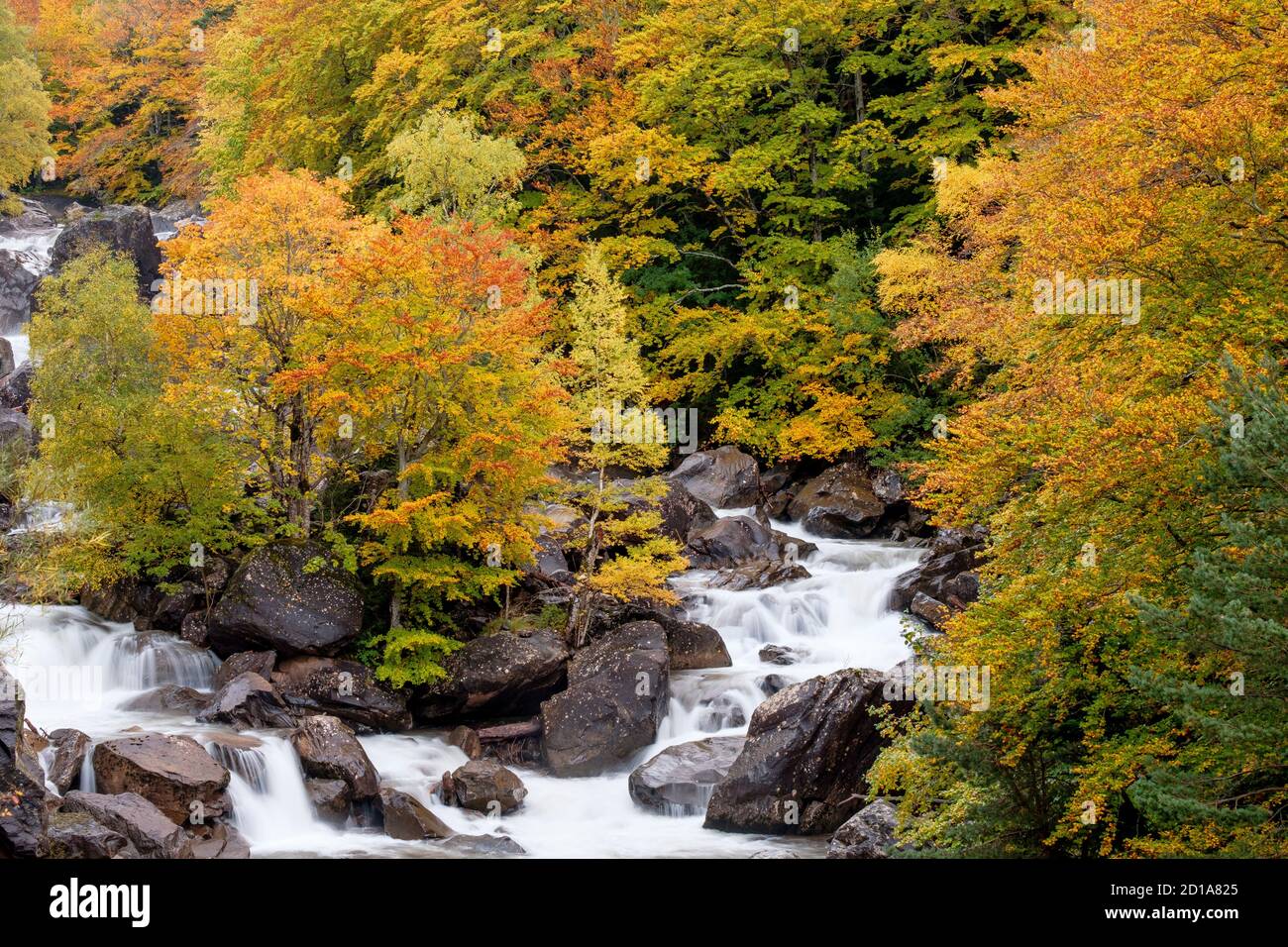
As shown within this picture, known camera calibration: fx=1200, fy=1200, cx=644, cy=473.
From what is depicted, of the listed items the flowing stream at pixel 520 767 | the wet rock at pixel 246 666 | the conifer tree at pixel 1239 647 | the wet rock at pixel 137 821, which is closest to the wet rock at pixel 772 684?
the flowing stream at pixel 520 767

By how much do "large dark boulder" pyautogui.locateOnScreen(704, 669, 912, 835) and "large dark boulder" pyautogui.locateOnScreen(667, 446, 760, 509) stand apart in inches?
542

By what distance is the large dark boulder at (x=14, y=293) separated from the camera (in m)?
39.5

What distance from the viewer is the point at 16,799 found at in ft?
45.4

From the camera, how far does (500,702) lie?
23.4m

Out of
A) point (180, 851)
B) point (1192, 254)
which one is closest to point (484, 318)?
point (180, 851)

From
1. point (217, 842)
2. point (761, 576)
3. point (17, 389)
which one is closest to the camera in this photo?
point (217, 842)

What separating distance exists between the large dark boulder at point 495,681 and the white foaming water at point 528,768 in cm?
82

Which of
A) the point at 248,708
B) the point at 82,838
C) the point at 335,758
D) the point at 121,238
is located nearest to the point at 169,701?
the point at 248,708

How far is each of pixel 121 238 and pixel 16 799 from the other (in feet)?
100.0

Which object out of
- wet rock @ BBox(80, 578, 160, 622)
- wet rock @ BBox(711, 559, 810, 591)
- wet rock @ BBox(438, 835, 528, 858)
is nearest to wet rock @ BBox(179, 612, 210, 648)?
wet rock @ BBox(80, 578, 160, 622)

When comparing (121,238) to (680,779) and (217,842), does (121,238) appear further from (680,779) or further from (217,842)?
(680,779)

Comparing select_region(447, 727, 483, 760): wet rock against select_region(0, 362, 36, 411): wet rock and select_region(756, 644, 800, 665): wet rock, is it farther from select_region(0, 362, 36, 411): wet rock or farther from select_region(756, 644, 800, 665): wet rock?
select_region(0, 362, 36, 411): wet rock

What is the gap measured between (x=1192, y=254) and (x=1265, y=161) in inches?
56.5

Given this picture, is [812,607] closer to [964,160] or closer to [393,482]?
[393,482]
